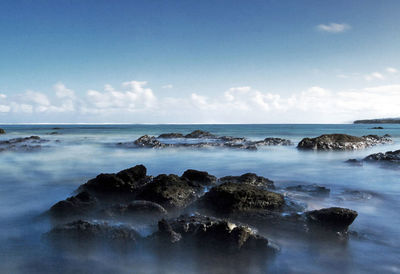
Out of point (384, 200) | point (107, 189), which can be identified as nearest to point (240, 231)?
point (107, 189)

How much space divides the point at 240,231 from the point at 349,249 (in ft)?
6.70

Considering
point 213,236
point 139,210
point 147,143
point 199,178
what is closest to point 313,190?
point 199,178

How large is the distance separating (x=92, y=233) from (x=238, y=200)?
11.3 feet

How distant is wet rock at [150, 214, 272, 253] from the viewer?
16.6 ft

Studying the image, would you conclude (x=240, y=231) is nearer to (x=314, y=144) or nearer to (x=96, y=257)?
(x=96, y=257)

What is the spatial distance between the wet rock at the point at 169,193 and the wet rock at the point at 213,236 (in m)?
1.80

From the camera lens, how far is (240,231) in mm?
5203

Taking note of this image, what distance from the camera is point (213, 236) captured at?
17.3ft

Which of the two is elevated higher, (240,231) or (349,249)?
(240,231)

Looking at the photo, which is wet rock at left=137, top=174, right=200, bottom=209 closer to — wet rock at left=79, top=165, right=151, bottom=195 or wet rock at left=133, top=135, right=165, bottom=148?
wet rock at left=79, top=165, right=151, bottom=195

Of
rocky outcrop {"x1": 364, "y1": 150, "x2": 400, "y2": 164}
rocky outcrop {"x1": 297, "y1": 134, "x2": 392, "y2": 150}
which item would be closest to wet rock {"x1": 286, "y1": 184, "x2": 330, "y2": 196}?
rocky outcrop {"x1": 364, "y1": 150, "x2": 400, "y2": 164}

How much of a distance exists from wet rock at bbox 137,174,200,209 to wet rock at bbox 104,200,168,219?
1.75 ft

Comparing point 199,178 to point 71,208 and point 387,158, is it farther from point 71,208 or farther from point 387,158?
point 387,158

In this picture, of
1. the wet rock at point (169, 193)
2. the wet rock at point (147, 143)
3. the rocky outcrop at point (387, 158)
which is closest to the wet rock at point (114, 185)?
the wet rock at point (169, 193)
